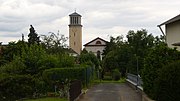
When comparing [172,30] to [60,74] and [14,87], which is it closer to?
[60,74]

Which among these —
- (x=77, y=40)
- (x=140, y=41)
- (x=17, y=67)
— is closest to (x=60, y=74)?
(x=17, y=67)

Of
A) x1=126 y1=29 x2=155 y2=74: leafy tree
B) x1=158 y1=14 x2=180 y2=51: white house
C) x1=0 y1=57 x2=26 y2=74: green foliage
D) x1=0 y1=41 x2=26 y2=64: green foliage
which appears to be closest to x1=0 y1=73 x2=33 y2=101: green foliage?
x1=0 y1=57 x2=26 y2=74: green foliage

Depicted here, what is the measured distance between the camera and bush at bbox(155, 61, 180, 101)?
1727 centimetres

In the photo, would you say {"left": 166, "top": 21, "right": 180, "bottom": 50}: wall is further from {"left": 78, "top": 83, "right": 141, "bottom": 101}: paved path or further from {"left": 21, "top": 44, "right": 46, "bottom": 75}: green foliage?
{"left": 21, "top": 44, "right": 46, "bottom": 75}: green foliage

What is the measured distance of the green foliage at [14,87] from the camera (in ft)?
117

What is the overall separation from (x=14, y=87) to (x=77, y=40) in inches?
4760

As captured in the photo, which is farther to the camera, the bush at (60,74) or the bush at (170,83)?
the bush at (60,74)

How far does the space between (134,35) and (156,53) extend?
5864cm

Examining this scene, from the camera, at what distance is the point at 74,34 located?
155250 millimetres

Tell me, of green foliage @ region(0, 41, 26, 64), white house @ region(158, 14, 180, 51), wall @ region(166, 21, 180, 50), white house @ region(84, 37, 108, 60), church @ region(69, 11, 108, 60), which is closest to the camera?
white house @ region(158, 14, 180, 51)

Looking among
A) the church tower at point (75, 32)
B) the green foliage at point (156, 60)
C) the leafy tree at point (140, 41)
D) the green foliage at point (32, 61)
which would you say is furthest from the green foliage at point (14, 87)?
the church tower at point (75, 32)

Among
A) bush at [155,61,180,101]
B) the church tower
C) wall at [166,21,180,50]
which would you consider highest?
the church tower

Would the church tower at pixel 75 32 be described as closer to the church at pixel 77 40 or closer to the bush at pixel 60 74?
the church at pixel 77 40

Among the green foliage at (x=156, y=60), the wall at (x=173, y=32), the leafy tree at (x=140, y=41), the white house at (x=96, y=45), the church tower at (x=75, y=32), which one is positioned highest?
the church tower at (x=75, y=32)
